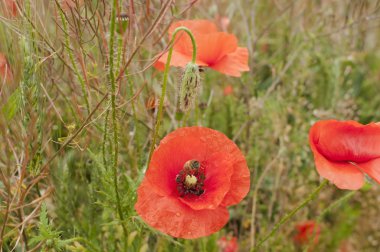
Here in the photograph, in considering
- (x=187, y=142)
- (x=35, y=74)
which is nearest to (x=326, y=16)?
(x=187, y=142)

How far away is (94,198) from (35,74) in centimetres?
39

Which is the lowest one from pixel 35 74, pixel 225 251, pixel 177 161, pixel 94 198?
pixel 225 251

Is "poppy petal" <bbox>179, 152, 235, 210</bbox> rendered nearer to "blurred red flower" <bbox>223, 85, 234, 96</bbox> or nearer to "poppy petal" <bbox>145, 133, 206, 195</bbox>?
"poppy petal" <bbox>145, 133, 206, 195</bbox>

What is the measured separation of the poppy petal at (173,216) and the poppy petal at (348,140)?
24cm

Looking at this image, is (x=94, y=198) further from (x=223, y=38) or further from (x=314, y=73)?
(x=314, y=73)

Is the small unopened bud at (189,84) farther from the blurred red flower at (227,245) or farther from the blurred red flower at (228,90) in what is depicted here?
the blurred red flower at (228,90)

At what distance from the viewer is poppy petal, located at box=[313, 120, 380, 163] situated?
35.7 inches

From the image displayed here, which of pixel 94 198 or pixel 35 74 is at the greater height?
pixel 35 74

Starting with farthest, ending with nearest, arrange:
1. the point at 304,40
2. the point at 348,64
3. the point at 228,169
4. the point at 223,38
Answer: the point at 348,64
the point at 304,40
the point at 223,38
the point at 228,169

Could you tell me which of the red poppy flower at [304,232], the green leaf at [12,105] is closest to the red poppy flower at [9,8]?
the green leaf at [12,105]

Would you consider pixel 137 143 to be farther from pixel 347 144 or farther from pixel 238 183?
pixel 347 144

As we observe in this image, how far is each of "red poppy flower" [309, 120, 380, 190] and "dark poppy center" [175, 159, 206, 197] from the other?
22 cm

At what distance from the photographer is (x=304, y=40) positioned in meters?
1.89

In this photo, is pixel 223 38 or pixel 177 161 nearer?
pixel 177 161
